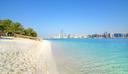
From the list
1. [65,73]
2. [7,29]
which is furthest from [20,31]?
[65,73]

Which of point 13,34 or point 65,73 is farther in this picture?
point 13,34

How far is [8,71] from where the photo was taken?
7.59m

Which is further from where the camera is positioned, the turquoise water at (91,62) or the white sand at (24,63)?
the turquoise water at (91,62)

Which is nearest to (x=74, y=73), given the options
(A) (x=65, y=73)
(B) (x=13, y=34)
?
(A) (x=65, y=73)

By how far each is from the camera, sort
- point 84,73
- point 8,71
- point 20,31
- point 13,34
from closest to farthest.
A: point 8,71 → point 84,73 → point 13,34 → point 20,31

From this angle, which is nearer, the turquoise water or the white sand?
the white sand

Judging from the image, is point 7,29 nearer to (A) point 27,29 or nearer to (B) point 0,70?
(A) point 27,29

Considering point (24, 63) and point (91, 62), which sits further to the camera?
point (91, 62)

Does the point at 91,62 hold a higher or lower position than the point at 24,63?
lower

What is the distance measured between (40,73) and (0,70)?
1.61 m

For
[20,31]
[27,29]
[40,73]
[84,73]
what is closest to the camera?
[40,73]

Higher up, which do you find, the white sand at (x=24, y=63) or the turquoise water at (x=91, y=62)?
the white sand at (x=24, y=63)

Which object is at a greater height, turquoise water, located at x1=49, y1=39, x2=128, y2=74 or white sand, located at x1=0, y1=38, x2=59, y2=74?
white sand, located at x1=0, y1=38, x2=59, y2=74

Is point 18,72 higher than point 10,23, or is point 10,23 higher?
point 10,23
